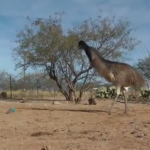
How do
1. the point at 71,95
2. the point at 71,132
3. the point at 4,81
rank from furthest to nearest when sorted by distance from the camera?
the point at 4,81 → the point at 71,95 → the point at 71,132

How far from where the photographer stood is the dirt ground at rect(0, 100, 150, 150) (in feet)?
25.3

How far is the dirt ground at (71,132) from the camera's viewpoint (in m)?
7.73

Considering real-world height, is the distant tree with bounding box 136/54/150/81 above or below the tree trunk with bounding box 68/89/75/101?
above

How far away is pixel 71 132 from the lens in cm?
969

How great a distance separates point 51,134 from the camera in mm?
9336

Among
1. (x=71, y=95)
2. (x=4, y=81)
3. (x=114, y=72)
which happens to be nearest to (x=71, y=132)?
(x=114, y=72)

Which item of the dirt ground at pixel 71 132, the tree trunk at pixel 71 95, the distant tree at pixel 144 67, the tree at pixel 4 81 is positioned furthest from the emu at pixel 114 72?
the tree at pixel 4 81

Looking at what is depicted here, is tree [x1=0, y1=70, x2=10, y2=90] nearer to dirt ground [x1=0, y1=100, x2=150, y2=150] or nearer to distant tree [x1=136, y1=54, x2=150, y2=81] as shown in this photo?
distant tree [x1=136, y1=54, x2=150, y2=81]

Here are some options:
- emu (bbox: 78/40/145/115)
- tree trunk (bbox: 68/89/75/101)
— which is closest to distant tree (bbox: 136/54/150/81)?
tree trunk (bbox: 68/89/75/101)

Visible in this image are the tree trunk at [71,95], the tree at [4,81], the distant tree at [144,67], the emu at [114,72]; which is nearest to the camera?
the emu at [114,72]

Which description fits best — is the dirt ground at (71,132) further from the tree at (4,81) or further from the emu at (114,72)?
the tree at (4,81)

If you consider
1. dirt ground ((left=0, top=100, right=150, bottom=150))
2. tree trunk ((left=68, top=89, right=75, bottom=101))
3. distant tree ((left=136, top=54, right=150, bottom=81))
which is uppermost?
distant tree ((left=136, top=54, right=150, bottom=81))

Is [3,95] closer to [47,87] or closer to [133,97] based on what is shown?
[133,97]

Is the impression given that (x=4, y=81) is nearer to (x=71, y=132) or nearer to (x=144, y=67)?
(x=144, y=67)
